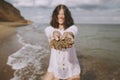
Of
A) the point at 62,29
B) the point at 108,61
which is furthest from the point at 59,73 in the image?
the point at 108,61

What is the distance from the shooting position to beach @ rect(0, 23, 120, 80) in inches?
144

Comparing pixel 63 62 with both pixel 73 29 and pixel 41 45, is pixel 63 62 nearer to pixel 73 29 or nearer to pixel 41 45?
pixel 73 29

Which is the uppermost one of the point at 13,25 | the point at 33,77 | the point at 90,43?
the point at 13,25

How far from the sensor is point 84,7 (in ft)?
12.6

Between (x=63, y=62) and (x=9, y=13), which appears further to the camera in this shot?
(x=9, y=13)

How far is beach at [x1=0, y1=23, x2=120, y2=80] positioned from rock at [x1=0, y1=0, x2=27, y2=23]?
111 mm

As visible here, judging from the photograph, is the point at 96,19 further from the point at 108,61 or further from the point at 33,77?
the point at 33,77

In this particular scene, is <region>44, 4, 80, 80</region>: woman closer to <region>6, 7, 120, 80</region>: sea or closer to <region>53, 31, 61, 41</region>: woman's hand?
<region>53, 31, 61, 41</region>: woman's hand

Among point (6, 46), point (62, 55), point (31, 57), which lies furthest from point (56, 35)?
point (6, 46)

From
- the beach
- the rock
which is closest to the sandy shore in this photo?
the beach

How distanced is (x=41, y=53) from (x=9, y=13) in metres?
0.67

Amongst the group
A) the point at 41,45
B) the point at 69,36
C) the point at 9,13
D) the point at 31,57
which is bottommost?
the point at 31,57

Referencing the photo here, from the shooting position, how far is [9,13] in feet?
13.1

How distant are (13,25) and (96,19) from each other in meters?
1.01
